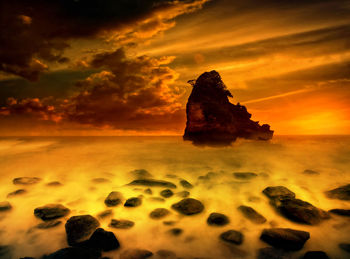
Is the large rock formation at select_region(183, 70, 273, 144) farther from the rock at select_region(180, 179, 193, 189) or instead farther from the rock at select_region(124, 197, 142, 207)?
the rock at select_region(124, 197, 142, 207)

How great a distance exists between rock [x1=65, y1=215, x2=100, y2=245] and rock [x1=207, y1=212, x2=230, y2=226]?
3.19 m

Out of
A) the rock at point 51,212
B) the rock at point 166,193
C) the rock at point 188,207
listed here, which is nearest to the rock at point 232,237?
the rock at point 188,207

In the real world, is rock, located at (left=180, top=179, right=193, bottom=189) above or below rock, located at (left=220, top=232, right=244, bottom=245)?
above

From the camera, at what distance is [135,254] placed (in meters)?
4.94

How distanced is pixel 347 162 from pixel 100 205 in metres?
13.9

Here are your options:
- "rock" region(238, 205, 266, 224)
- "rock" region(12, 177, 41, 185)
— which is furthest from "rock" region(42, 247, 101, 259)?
"rock" region(12, 177, 41, 185)

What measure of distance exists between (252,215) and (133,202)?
3.79 metres

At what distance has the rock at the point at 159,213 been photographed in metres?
6.58

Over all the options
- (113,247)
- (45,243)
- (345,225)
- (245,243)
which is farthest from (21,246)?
(345,225)

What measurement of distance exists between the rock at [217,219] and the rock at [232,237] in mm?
507

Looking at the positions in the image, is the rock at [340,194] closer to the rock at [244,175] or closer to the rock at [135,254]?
the rock at [244,175]

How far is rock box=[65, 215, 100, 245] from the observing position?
5490 mm

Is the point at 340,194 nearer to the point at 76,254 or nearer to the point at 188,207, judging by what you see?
the point at 188,207

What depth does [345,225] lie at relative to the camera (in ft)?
20.1
